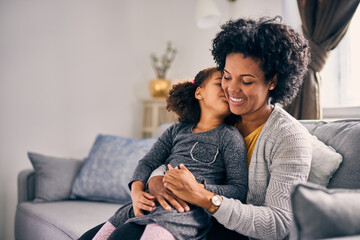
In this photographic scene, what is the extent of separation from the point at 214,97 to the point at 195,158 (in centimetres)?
28

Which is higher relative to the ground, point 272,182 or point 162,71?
point 162,71

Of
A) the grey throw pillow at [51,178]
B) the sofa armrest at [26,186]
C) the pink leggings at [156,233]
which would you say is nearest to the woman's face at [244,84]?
the pink leggings at [156,233]

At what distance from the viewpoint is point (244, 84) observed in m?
1.15

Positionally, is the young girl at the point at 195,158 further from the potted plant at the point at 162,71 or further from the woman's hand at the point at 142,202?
the potted plant at the point at 162,71

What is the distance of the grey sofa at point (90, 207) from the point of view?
1.04 metres

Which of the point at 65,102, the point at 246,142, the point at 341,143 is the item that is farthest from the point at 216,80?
the point at 65,102

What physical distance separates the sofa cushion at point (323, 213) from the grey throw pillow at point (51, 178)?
1.66 metres

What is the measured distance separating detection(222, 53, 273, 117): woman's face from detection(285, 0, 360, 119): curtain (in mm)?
853

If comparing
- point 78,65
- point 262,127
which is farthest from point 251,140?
point 78,65

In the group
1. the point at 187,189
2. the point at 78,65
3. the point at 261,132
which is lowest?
the point at 187,189

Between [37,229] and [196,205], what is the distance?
1.16 metres

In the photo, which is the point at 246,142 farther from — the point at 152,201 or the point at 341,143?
the point at 152,201

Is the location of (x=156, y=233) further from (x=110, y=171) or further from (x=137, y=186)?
(x=110, y=171)

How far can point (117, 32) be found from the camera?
122 inches
